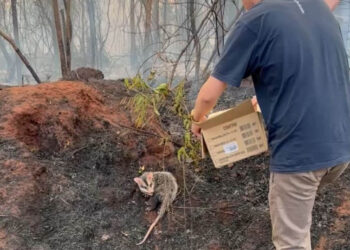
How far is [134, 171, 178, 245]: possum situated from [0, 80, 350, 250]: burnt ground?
0.19ft

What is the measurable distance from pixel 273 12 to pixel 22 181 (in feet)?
6.66

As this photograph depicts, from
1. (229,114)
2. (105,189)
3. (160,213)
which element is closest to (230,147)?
(229,114)

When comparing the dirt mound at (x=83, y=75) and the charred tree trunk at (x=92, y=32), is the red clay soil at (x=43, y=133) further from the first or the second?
the charred tree trunk at (x=92, y=32)

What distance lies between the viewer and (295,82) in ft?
6.80

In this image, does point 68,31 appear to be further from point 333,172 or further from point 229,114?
point 333,172

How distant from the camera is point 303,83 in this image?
2070mm

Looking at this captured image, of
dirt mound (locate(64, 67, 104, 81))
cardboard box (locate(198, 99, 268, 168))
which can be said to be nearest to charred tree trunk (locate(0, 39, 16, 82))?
dirt mound (locate(64, 67, 104, 81))

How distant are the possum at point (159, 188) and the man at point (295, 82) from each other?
3.70ft

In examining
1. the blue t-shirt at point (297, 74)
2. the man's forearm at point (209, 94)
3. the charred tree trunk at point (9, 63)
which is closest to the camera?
the blue t-shirt at point (297, 74)

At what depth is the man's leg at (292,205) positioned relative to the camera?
7.22 feet

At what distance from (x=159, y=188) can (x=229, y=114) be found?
3.46ft

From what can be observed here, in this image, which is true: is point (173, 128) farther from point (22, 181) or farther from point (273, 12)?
point (273, 12)

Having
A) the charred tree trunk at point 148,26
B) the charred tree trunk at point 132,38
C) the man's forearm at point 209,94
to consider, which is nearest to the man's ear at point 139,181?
the man's forearm at point 209,94

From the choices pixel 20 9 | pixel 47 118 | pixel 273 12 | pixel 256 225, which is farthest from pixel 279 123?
pixel 20 9
